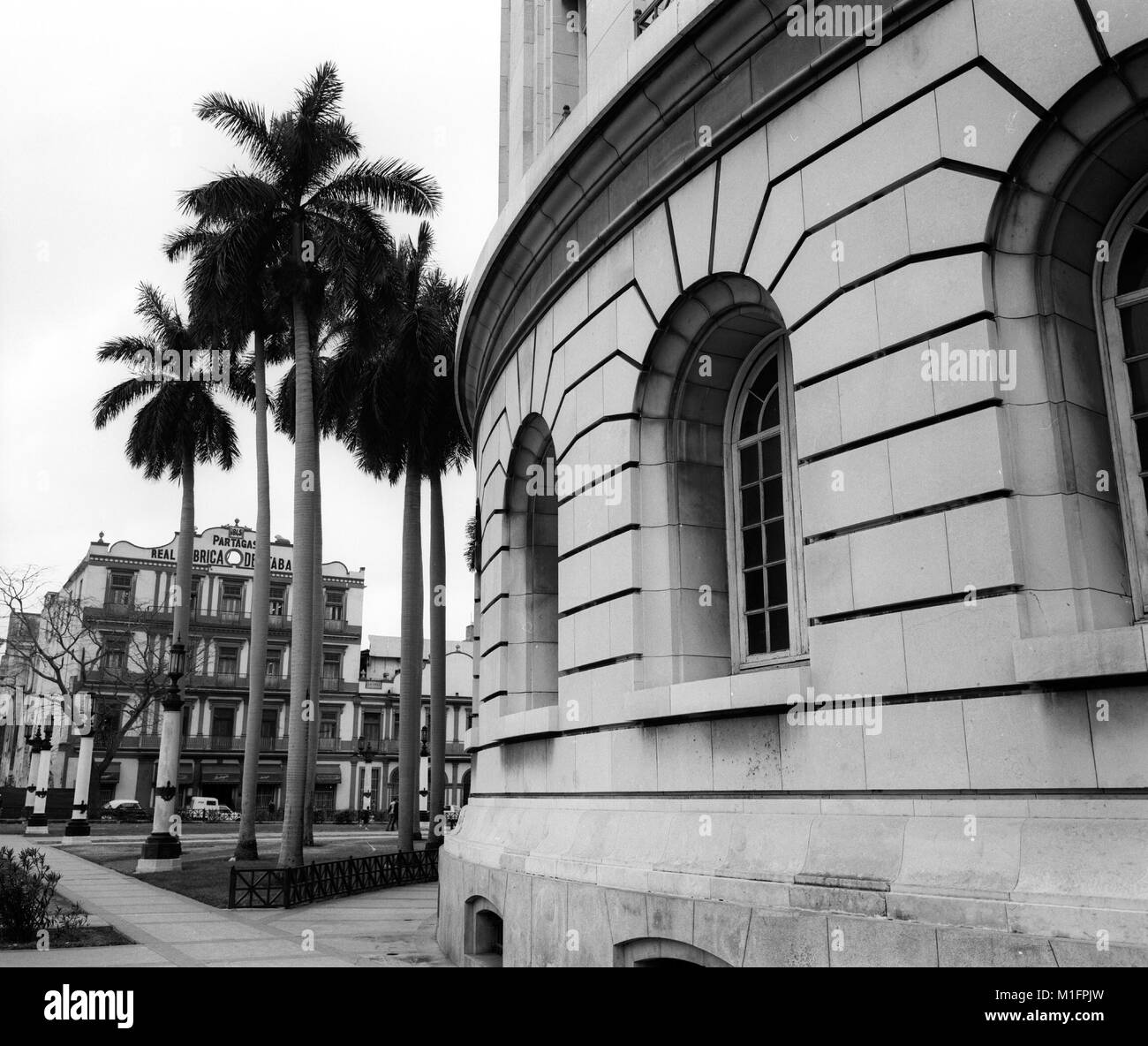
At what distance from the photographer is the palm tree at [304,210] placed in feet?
86.0

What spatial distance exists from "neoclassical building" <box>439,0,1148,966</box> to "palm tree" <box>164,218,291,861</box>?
17.2 metres

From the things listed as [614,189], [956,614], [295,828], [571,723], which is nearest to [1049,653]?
[956,614]

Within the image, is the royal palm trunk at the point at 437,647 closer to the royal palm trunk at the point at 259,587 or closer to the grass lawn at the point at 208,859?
the grass lawn at the point at 208,859

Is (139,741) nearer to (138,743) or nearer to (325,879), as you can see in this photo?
(138,743)

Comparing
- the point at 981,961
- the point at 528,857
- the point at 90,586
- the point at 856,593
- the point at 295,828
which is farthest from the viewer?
the point at 90,586

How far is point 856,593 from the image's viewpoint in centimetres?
762

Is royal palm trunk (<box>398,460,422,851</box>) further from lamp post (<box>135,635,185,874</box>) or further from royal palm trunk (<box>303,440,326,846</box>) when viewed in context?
lamp post (<box>135,635,185,874</box>)

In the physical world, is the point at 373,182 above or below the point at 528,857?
above

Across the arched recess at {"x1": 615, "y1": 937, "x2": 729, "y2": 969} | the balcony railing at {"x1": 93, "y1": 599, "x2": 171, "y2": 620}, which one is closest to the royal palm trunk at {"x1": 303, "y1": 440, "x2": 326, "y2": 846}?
the arched recess at {"x1": 615, "y1": 937, "x2": 729, "y2": 969}

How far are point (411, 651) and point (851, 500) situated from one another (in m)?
25.1

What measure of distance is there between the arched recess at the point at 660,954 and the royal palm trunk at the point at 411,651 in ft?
73.7

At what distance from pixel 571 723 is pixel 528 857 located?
1.36m

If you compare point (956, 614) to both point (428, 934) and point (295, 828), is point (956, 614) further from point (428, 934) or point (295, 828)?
point (295, 828)

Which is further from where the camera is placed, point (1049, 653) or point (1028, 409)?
point (1028, 409)
